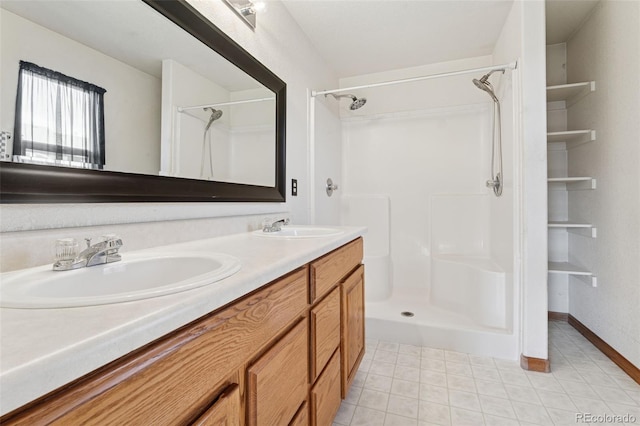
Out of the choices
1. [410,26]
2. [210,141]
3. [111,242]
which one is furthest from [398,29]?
[111,242]

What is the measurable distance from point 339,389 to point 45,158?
1.24m

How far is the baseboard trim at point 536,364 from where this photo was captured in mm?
1641

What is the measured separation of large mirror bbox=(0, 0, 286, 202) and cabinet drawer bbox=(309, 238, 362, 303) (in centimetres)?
54

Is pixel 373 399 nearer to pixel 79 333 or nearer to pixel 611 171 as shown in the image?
pixel 79 333

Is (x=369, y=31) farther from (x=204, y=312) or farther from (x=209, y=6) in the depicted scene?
(x=204, y=312)

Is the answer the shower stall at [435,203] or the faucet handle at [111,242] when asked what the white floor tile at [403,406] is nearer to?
the shower stall at [435,203]

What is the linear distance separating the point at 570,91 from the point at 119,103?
9.08 ft

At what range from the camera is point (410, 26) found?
2.07 m

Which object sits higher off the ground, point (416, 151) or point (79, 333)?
point (416, 151)

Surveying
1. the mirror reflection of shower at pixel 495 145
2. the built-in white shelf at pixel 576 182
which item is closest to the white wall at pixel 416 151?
the mirror reflection of shower at pixel 495 145

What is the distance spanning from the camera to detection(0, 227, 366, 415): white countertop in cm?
27

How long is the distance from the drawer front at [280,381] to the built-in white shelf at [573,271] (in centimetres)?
187

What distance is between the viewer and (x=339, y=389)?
3.98 ft

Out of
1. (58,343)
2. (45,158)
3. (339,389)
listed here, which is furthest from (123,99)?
(339,389)
